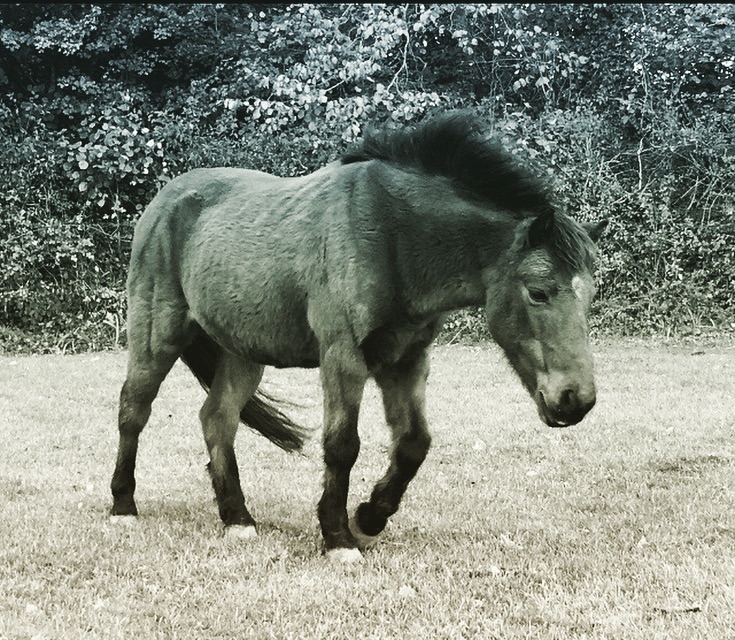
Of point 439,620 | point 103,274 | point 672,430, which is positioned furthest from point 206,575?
point 103,274

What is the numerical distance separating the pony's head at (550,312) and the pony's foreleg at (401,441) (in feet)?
2.40

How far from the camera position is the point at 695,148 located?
14.2 m

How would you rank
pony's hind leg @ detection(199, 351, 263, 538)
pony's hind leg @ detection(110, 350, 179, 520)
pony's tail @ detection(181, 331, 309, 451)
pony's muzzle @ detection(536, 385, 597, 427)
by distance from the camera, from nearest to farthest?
pony's muzzle @ detection(536, 385, 597, 427)
pony's hind leg @ detection(199, 351, 263, 538)
pony's hind leg @ detection(110, 350, 179, 520)
pony's tail @ detection(181, 331, 309, 451)

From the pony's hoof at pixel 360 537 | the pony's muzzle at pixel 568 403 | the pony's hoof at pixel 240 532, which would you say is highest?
the pony's muzzle at pixel 568 403

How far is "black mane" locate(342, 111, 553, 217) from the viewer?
15.0 feet

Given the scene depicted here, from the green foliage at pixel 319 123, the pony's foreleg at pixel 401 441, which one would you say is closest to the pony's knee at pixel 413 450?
the pony's foreleg at pixel 401 441

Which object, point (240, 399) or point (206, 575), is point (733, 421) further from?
point (206, 575)

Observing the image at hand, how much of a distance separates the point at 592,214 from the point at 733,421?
20.9ft

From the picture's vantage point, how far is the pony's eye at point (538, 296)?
4.21 meters

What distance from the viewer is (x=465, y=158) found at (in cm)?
473

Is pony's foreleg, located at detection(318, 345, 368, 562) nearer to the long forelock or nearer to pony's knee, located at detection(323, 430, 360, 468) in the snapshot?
pony's knee, located at detection(323, 430, 360, 468)

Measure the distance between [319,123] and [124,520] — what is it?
941 centimetres

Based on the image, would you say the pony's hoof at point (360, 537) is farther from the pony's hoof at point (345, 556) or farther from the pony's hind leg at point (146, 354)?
the pony's hind leg at point (146, 354)

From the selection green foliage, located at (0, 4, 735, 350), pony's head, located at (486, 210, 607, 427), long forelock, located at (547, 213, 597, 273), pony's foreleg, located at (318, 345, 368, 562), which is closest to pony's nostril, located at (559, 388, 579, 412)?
pony's head, located at (486, 210, 607, 427)
